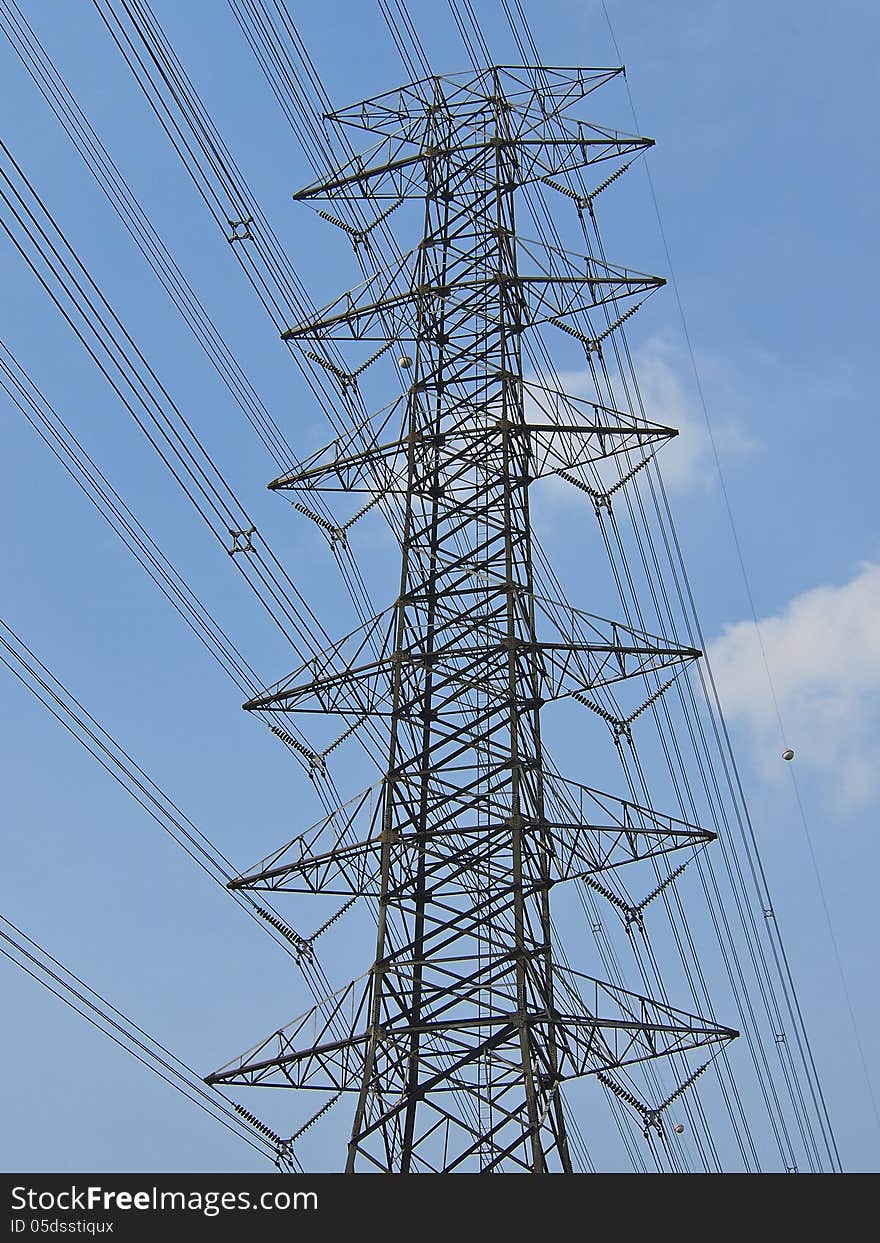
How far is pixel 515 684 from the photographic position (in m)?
19.5

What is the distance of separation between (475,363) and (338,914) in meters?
8.40

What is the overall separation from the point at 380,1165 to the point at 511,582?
747 centimetres

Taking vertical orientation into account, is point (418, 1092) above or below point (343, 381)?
below

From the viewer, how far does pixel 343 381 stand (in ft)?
78.9
